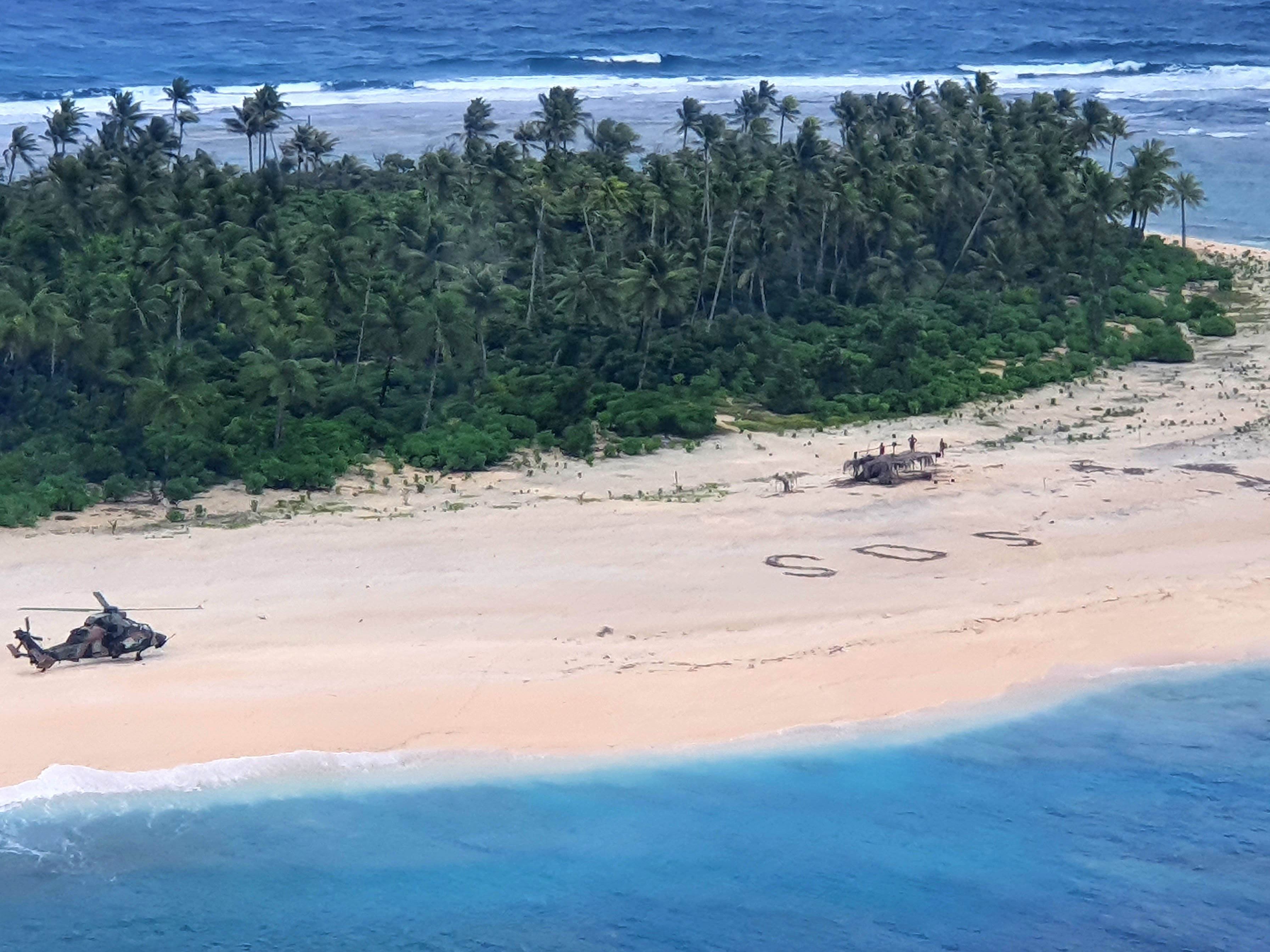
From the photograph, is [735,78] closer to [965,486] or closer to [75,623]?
[965,486]

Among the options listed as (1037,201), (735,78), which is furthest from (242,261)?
(735,78)

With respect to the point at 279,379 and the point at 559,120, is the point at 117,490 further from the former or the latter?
the point at 559,120

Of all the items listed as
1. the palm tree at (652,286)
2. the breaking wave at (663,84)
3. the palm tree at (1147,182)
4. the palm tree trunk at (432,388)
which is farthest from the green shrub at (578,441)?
the breaking wave at (663,84)

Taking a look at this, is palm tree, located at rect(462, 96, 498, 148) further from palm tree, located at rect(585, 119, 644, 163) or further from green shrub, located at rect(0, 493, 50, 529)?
green shrub, located at rect(0, 493, 50, 529)

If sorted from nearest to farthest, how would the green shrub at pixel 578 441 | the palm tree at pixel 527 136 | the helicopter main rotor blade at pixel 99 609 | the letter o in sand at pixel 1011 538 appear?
the helicopter main rotor blade at pixel 99 609 → the letter o in sand at pixel 1011 538 → the green shrub at pixel 578 441 → the palm tree at pixel 527 136

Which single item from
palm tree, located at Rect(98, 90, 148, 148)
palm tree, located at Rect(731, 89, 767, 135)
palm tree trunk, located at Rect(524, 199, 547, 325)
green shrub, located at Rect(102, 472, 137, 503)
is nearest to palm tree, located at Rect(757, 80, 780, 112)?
palm tree, located at Rect(731, 89, 767, 135)

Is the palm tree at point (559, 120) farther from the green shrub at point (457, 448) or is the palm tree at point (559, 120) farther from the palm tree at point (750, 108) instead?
the green shrub at point (457, 448)
